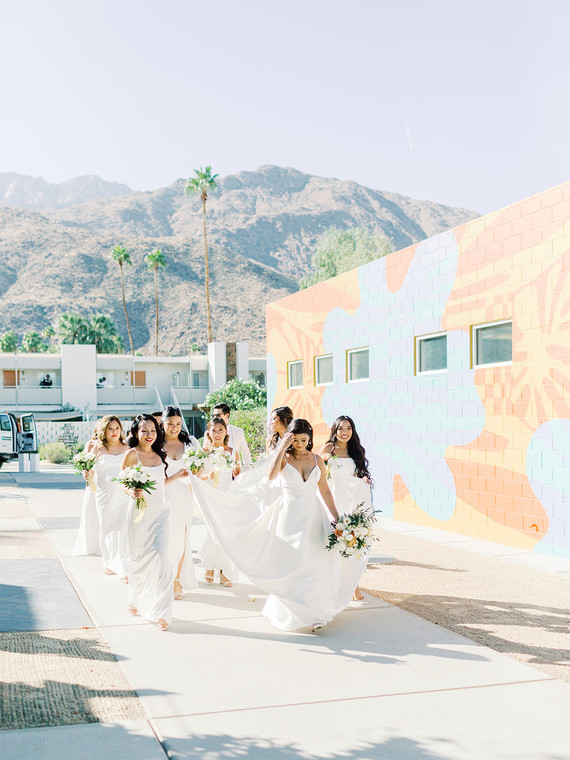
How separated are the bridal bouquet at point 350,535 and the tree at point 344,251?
6340cm

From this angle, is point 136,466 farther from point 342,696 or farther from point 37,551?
point 37,551

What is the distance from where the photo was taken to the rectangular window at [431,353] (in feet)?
44.3

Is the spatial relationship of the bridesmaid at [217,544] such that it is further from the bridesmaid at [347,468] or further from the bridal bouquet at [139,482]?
the bridal bouquet at [139,482]

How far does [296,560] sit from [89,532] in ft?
16.4

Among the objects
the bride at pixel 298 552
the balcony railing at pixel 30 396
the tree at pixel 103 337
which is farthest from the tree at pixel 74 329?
the bride at pixel 298 552

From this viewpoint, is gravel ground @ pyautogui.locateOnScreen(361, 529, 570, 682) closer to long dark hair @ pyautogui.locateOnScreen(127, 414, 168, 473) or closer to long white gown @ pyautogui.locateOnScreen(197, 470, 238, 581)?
long white gown @ pyautogui.locateOnScreen(197, 470, 238, 581)

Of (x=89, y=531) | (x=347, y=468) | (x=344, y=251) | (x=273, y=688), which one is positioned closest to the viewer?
(x=273, y=688)

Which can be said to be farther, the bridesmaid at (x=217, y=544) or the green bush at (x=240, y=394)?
the green bush at (x=240, y=394)

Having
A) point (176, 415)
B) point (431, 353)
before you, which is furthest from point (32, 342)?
point (176, 415)

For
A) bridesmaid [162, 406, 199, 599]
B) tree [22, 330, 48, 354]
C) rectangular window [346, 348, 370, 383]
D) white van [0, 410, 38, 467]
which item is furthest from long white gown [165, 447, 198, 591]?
tree [22, 330, 48, 354]

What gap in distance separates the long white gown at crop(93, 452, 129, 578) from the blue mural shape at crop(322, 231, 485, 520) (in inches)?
224

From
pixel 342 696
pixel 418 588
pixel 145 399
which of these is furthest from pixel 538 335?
pixel 145 399

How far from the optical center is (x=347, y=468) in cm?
869

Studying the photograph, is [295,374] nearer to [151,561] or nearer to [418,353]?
[418,353]
